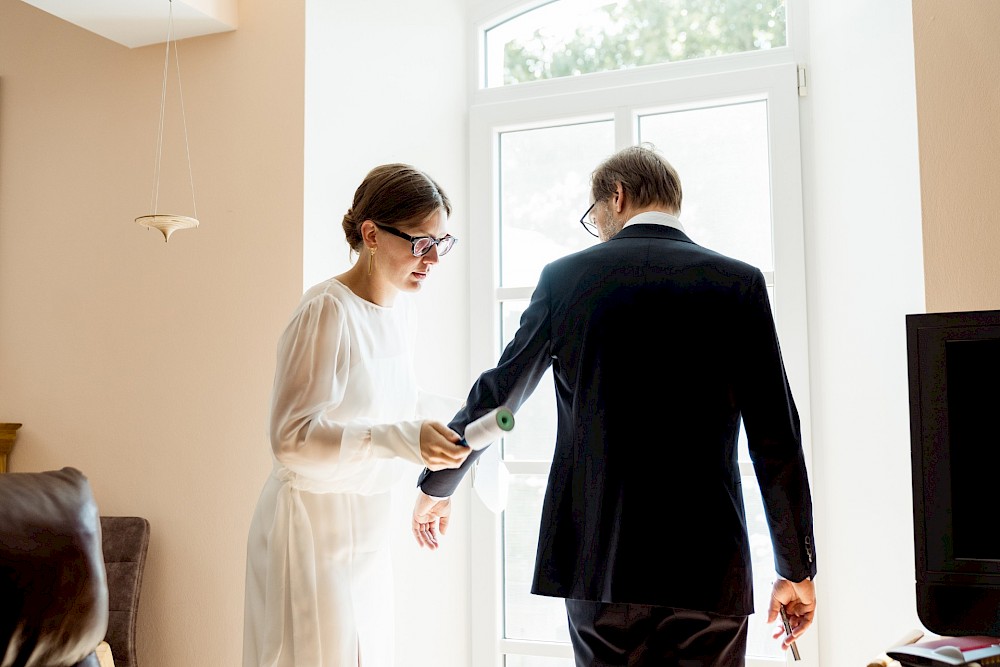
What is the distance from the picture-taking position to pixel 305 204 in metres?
2.28

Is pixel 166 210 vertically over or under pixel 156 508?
over

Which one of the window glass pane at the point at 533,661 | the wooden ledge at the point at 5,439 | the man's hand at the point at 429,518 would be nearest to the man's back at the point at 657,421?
the man's hand at the point at 429,518

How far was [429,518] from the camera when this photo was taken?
2.03 m

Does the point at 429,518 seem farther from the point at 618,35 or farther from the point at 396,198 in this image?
the point at 618,35

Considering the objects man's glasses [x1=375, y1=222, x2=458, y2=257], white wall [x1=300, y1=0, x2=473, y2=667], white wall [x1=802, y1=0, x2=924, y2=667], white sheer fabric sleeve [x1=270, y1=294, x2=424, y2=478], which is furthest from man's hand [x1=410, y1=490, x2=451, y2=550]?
white wall [x1=802, y1=0, x2=924, y2=667]

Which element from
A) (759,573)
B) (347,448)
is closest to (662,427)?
(347,448)

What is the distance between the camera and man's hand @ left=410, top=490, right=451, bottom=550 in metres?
1.98

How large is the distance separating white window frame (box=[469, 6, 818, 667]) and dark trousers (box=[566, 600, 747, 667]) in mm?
1115

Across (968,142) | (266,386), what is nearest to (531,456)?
(266,386)

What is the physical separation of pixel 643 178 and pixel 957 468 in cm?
79

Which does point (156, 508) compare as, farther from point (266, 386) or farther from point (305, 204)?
point (305, 204)

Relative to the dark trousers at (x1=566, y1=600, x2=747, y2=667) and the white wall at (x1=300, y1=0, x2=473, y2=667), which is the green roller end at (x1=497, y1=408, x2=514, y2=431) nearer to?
the dark trousers at (x1=566, y1=600, x2=747, y2=667)

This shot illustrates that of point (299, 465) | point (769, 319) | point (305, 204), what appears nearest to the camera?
point (769, 319)

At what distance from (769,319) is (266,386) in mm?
1385
